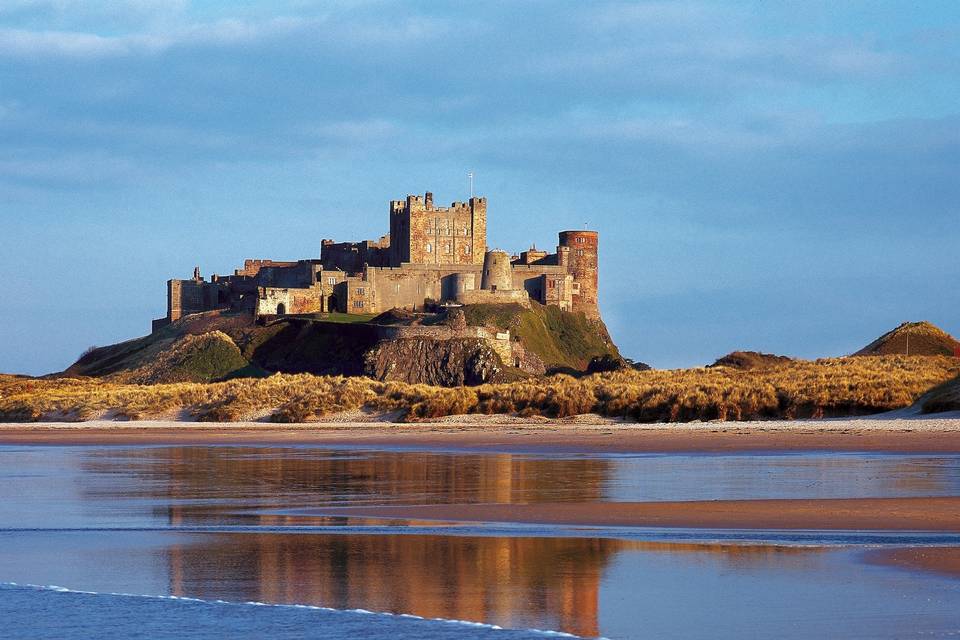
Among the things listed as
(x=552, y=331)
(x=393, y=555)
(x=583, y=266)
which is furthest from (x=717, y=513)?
(x=583, y=266)

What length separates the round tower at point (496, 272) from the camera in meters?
82.6

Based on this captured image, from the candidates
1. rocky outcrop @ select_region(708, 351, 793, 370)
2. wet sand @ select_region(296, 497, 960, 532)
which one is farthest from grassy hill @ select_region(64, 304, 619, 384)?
wet sand @ select_region(296, 497, 960, 532)

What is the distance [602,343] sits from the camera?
83312mm

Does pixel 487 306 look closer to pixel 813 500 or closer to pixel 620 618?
pixel 813 500

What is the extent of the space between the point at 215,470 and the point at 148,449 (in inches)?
260

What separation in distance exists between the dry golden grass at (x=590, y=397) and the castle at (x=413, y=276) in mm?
34326

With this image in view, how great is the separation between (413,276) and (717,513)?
71.1m

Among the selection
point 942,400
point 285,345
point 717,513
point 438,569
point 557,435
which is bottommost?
point 438,569

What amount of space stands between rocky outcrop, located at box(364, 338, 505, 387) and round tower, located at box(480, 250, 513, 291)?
14.7 meters

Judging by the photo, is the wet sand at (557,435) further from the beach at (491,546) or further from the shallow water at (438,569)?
the shallow water at (438,569)

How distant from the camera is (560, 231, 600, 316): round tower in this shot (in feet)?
292

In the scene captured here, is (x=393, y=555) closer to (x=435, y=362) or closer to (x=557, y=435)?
(x=557, y=435)

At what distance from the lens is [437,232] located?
90.2m

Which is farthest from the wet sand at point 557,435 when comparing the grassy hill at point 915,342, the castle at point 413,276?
the castle at point 413,276
